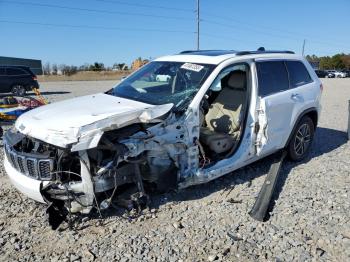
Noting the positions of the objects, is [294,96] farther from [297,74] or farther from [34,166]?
[34,166]

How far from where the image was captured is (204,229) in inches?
140

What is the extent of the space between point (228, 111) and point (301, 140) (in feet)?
4.83

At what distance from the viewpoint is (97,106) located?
13.0 ft

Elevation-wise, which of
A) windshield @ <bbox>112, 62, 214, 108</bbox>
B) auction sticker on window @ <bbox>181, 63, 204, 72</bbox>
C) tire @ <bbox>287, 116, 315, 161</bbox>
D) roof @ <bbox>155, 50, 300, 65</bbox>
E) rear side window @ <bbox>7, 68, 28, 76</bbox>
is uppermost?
roof @ <bbox>155, 50, 300, 65</bbox>

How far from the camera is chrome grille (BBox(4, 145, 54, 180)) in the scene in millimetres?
3328

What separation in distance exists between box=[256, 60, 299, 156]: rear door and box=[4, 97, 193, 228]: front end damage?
130 cm

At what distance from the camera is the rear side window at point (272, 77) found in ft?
15.6

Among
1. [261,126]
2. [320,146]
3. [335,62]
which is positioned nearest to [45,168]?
[261,126]

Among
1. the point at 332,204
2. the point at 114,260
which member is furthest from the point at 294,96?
the point at 114,260

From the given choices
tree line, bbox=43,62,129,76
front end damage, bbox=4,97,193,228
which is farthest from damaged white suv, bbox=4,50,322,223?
tree line, bbox=43,62,129,76

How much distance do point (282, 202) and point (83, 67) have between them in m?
56.5

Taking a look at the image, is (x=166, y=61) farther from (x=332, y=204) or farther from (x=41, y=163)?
(x=332, y=204)

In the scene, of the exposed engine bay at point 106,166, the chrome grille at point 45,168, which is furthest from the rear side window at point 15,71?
the chrome grille at point 45,168

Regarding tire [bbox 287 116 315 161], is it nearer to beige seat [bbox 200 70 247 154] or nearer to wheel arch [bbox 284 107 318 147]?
wheel arch [bbox 284 107 318 147]
